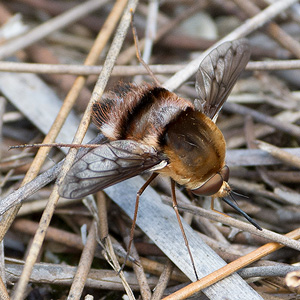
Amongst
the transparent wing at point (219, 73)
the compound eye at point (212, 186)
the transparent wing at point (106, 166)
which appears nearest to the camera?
the transparent wing at point (106, 166)

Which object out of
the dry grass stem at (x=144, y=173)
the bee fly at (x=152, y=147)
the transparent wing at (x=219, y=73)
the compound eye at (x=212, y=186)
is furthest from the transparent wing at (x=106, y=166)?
the transparent wing at (x=219, y=73)

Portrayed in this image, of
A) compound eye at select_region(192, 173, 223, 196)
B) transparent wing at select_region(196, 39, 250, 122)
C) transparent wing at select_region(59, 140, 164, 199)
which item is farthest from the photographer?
transparent wing at select_region(196, 39, 250, 122)

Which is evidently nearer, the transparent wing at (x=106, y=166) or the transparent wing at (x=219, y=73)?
the transparent wing at (x=106, y=166)

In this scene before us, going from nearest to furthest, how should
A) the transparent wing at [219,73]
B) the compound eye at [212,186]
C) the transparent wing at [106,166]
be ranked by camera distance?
the transparent wing at [106,166]
the compound eye at [212,186]
the transparent wing at [219,73]

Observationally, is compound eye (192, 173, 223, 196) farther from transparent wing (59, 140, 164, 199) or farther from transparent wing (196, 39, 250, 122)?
transparent wing (196, 39, 250, 122)

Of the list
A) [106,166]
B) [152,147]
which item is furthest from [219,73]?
[106,166]

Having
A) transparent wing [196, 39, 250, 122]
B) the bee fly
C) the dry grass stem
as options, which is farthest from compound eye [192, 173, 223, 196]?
transparent wing [196, 39, 250, 122]

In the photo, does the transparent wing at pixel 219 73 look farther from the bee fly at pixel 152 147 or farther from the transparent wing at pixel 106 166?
the transparent wing at pixel 106 166

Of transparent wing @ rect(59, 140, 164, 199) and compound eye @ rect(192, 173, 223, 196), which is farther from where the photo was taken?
compound eye @ rect(192, 173, 223, 196)
